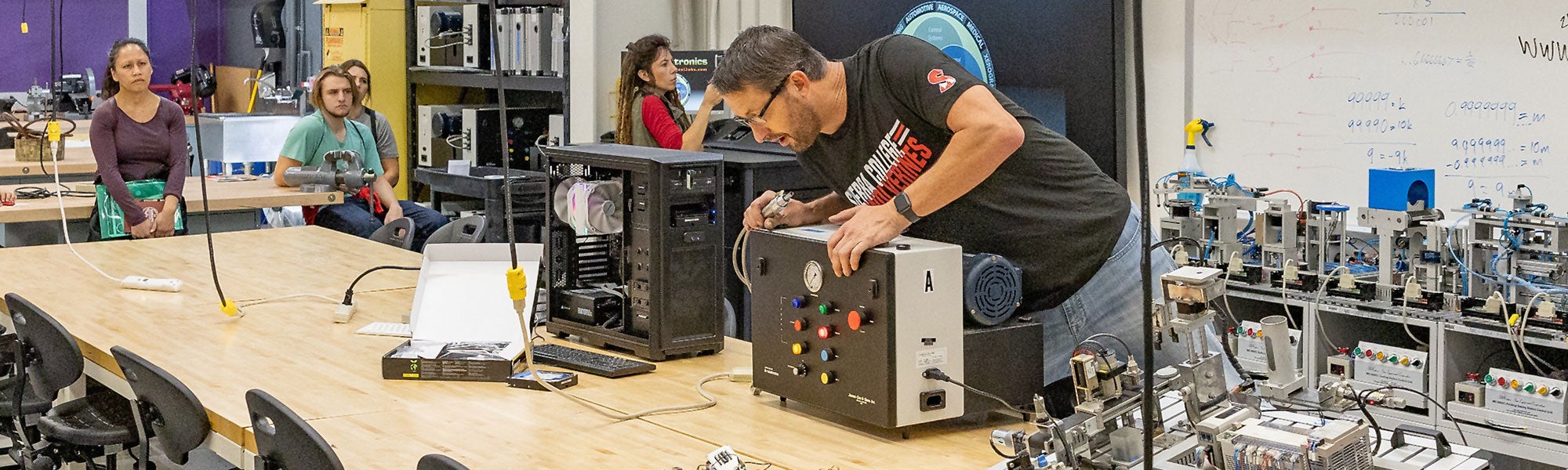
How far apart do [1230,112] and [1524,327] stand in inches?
51.5

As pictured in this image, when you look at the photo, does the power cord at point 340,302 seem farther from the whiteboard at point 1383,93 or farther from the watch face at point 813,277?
the whiteboard at point 1383,93

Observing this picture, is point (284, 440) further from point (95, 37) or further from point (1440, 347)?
point (95, 37)

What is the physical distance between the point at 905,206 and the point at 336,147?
4380mm

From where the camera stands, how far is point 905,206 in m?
2.07

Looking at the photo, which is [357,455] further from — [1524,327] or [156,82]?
[156,82]

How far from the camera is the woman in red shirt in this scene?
17.2 ft

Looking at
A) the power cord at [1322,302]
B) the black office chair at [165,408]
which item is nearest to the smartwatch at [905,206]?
the black office chair at [165,408]

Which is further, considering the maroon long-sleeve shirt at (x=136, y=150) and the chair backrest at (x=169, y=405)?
the maroon long-sleeve shirt at (x=136, y=150)

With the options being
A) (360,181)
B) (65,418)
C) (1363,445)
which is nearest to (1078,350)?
(1363,445)

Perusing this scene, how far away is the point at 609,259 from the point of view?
2.80 metres

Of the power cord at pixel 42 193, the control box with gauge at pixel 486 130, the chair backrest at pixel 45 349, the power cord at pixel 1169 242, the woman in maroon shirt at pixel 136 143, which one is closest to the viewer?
the power cord at pixel 1169 242

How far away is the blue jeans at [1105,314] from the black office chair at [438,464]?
3.33 ft

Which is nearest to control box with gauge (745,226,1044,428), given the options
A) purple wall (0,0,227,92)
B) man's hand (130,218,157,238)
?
man's hand (130,218,157,238)

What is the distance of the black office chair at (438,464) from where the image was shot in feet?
5.46
